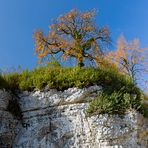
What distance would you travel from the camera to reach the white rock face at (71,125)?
14531 millimetres

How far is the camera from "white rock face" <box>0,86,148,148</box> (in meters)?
14.5

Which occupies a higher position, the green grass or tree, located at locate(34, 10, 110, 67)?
tree, located at locate(34, 10, 110, 67)

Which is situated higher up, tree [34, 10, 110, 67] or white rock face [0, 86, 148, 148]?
tree [34, 10, 110, 67]

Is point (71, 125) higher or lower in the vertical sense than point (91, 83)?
lower

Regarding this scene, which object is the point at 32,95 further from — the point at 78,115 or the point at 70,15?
the point at 70,15

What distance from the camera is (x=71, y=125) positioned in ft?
49.3

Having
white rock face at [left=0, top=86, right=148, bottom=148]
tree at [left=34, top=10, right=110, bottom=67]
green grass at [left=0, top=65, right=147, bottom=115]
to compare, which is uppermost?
tree at [left=34, top=10, right=110, bottom=67]

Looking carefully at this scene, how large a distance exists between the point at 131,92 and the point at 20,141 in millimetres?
4551

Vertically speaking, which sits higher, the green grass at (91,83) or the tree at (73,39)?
the tree at (73,39)

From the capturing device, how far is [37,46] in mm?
23656

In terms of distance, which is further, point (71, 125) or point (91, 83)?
point (91, 83)

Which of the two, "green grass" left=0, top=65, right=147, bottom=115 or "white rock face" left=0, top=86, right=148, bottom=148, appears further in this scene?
"green grass" left=0, top=65, right=147, bottom=115

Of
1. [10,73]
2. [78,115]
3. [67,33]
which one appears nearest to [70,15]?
[67,33]

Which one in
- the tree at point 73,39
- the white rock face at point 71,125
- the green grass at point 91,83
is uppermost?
the tree at point 73,39
